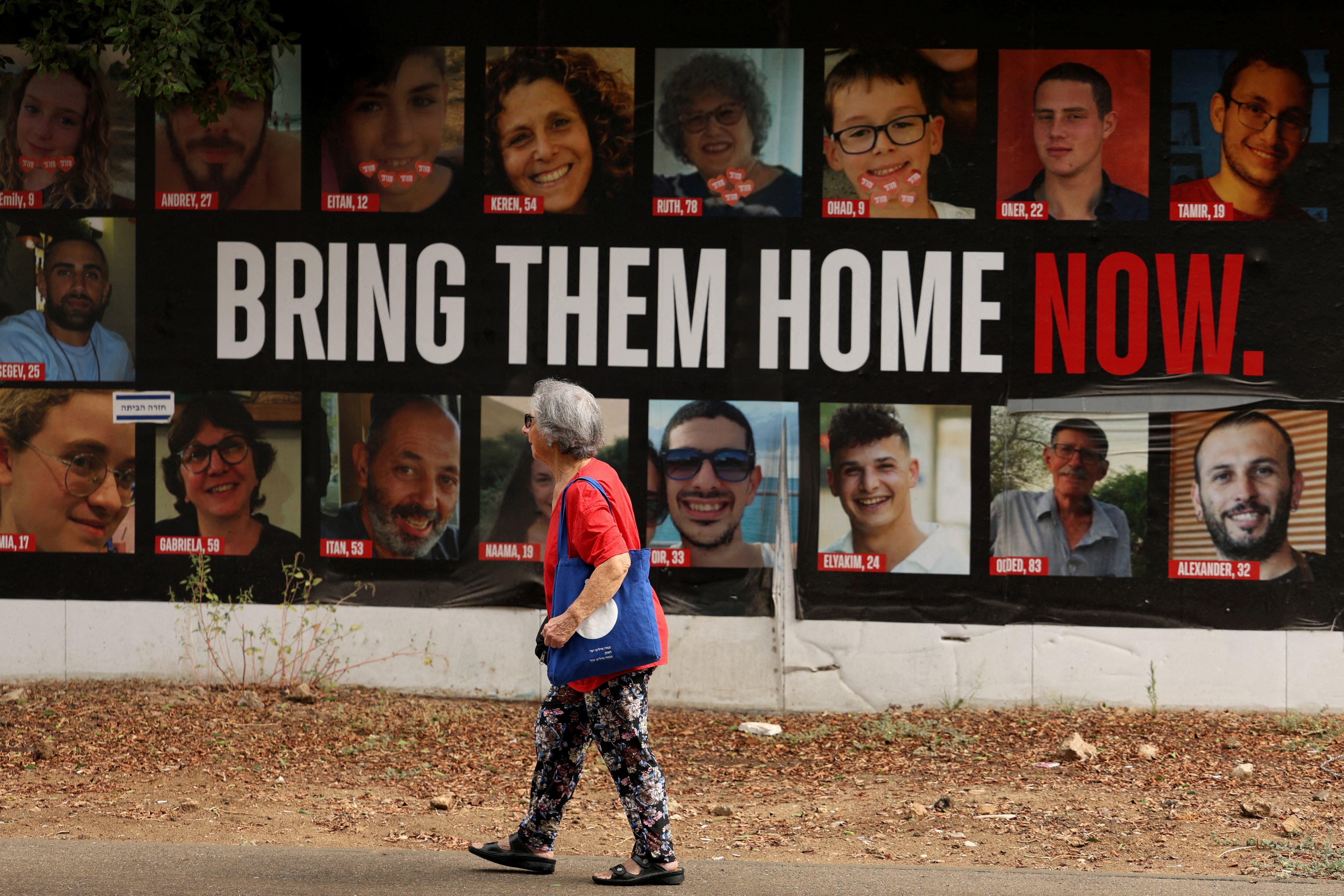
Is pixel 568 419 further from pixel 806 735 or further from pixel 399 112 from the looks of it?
pixel 399 112

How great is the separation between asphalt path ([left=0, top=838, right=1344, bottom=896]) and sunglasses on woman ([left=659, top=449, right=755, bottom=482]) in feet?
10.9

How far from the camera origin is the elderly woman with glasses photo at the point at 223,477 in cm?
820

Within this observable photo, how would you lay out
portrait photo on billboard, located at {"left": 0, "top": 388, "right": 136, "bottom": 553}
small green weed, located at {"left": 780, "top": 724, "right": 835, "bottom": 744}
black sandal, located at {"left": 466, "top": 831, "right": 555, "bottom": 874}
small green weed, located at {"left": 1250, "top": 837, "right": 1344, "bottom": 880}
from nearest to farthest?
black sandal, located at {"left": 466, "top": 831, "right": 555, "bottom": 874}
small green weed, located at {"left": 1250, "top": 837, "right": 1344, "bottom": 880}
small green weed, located at {"left": 780, "top": 724, "right": 835, "bottom": 744}
portrait photo on billboard, located at {"left": 0, "top": 388, "right": 136, "bottom": 553}

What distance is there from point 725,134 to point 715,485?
A: 7.59 ft

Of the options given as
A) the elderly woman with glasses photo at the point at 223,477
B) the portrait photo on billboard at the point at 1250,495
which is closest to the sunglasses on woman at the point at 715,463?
the elderly woman with glasses photo at the point at 223,477

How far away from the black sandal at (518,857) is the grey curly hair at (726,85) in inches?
191

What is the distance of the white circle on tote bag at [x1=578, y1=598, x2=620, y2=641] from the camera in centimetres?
454

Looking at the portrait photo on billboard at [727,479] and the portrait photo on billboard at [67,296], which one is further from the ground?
the portrait photo on billboard at [67,296]

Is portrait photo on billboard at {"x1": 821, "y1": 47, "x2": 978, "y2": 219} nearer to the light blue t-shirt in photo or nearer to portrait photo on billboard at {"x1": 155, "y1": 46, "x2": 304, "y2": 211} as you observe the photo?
portrait photo on billboard at {"x1": 155, "y1": 46, "x2": 304, "y2": 211}

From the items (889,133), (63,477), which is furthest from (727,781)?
(63,477)

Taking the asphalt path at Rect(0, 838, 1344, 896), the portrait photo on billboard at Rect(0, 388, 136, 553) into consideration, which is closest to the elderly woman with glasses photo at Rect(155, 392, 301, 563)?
the portrait photo on billboard at Rect(0, 388, 136, 553)

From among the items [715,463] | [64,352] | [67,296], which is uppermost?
[67,296]

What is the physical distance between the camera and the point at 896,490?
7.95 metres

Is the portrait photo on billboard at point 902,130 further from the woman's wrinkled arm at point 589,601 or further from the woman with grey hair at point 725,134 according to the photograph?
the woman's wrinkled arm at point 589,601
